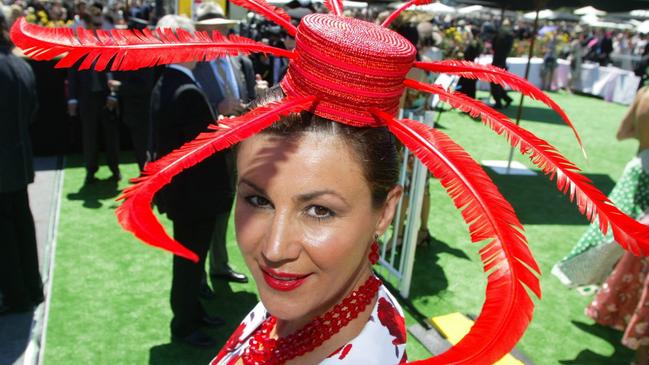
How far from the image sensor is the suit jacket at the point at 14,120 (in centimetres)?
306

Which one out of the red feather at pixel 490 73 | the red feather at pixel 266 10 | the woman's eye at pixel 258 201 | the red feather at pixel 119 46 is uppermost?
the red feather at pixel 266 10

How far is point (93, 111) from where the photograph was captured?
18.9 feet

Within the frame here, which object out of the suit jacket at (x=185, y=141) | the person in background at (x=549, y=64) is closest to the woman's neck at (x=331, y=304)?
the suit jacket at (x=185, y=141)

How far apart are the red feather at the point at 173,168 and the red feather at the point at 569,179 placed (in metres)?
0.37

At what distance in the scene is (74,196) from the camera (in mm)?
5605

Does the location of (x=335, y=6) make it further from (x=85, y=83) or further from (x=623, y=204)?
(x=85, y=83)

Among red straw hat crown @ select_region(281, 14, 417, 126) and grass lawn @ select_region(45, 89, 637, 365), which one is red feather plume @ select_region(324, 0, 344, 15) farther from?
grass lawn @ select_region(45, 89, 637, 365)

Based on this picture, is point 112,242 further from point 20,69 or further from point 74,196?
point 20,69

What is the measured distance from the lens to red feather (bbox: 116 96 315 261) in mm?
747

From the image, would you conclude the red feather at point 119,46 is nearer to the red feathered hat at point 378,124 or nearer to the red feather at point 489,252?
the red feathered hat at point 378,124

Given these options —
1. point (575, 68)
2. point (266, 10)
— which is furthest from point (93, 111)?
point (575, 68)

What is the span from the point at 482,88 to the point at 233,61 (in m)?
12.4

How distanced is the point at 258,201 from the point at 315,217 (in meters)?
0.14

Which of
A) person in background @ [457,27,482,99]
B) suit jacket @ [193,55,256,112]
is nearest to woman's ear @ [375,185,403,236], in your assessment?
suit jacket @ [193,55,256,112]
